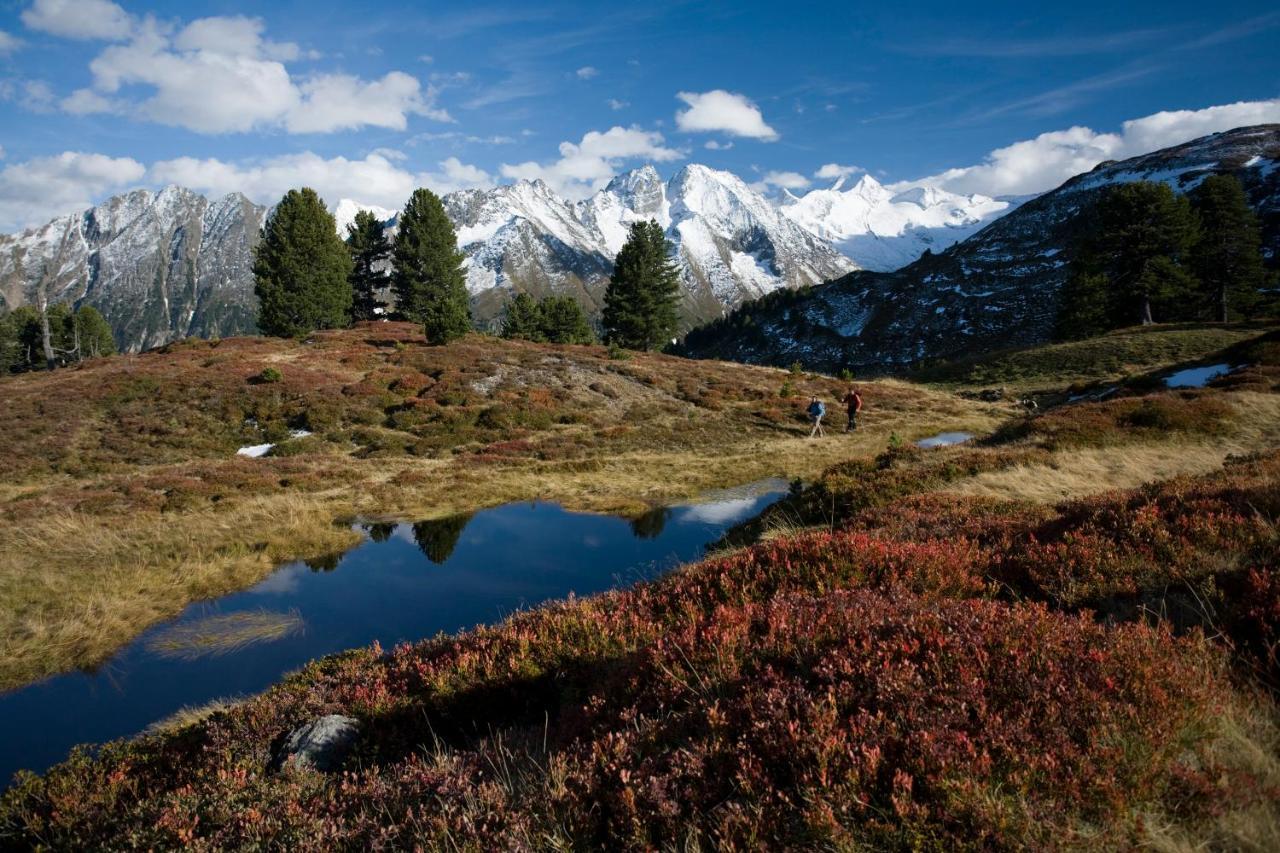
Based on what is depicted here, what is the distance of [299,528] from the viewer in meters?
14.5

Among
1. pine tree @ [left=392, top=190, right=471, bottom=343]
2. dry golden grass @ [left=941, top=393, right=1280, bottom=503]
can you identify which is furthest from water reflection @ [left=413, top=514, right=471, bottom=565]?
Answer: pine tree @ [left=392, top=190, right=471, bottom=343]

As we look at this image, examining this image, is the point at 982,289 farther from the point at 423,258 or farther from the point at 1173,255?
the point at 423,258

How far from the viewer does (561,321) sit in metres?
72.9

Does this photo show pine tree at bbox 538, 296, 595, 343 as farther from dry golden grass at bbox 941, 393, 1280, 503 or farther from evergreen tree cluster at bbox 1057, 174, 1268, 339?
dry golden grass at bbox 941, 393, 1280, 503

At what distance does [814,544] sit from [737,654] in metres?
3.03

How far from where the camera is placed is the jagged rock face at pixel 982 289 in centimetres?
9944

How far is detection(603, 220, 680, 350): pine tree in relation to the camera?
2376 inches

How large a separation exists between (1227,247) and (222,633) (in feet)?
242

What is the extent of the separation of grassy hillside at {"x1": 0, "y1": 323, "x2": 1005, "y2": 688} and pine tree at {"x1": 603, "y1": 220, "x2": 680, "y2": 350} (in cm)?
1593

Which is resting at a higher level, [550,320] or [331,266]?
[331,266]

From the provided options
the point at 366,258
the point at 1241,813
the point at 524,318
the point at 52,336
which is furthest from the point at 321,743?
the point at 52,336

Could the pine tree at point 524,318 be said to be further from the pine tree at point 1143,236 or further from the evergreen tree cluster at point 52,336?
the evergreen tree cluster at point 52,336

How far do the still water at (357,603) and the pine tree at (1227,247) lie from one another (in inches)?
2424

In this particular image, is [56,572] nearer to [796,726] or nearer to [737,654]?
[737,654]
